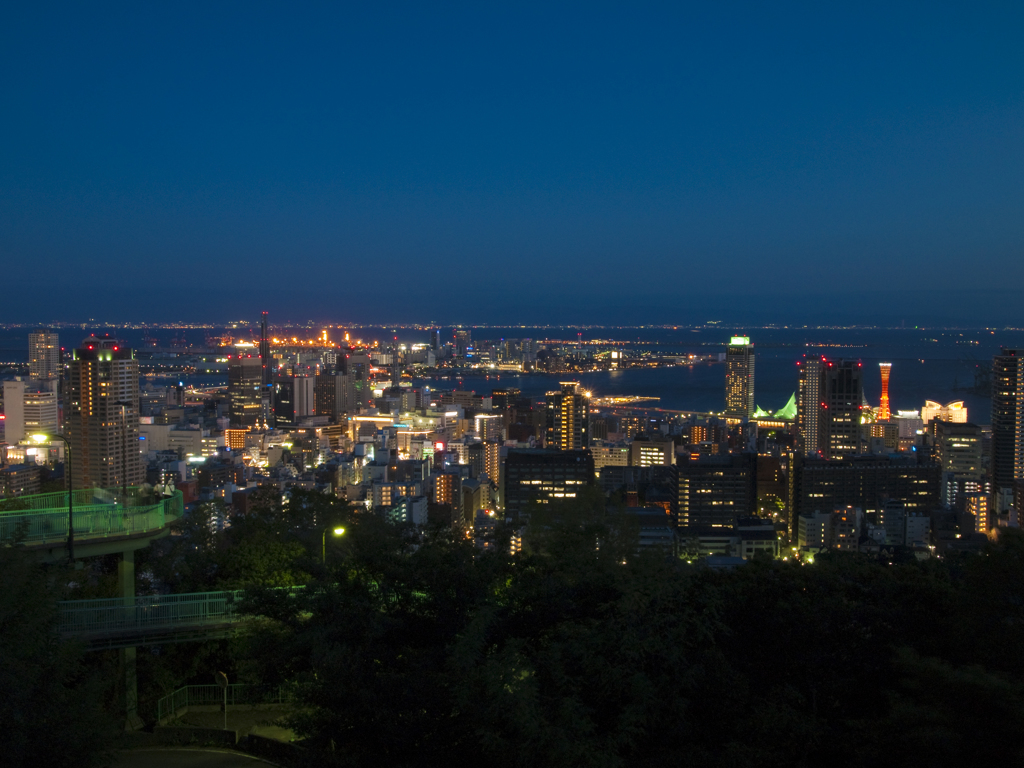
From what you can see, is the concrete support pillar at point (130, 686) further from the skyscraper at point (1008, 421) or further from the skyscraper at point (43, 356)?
the skyscraper at point (43, 356)

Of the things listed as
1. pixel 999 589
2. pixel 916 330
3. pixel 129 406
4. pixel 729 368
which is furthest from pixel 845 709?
pixel 916 330

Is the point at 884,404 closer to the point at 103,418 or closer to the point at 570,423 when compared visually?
the point at 570,423

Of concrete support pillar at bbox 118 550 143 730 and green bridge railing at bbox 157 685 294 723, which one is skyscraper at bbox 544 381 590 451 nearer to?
green bridge railing at bbox 157 685 294 723

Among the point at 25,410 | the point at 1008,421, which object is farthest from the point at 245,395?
the point at 1008,421

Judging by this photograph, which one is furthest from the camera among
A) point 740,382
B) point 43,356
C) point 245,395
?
point 740,382

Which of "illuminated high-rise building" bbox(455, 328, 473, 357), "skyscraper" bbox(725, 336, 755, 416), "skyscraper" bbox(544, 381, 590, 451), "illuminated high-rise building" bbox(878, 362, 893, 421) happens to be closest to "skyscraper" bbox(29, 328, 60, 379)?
"skyscraper" bbox(544, 381, 590, 451)

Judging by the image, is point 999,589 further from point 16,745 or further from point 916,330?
point 916,330

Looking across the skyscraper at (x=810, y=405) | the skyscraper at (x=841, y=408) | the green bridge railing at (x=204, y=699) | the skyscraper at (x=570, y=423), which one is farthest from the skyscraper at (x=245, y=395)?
the green bridge railing at (x=204, y=699)
